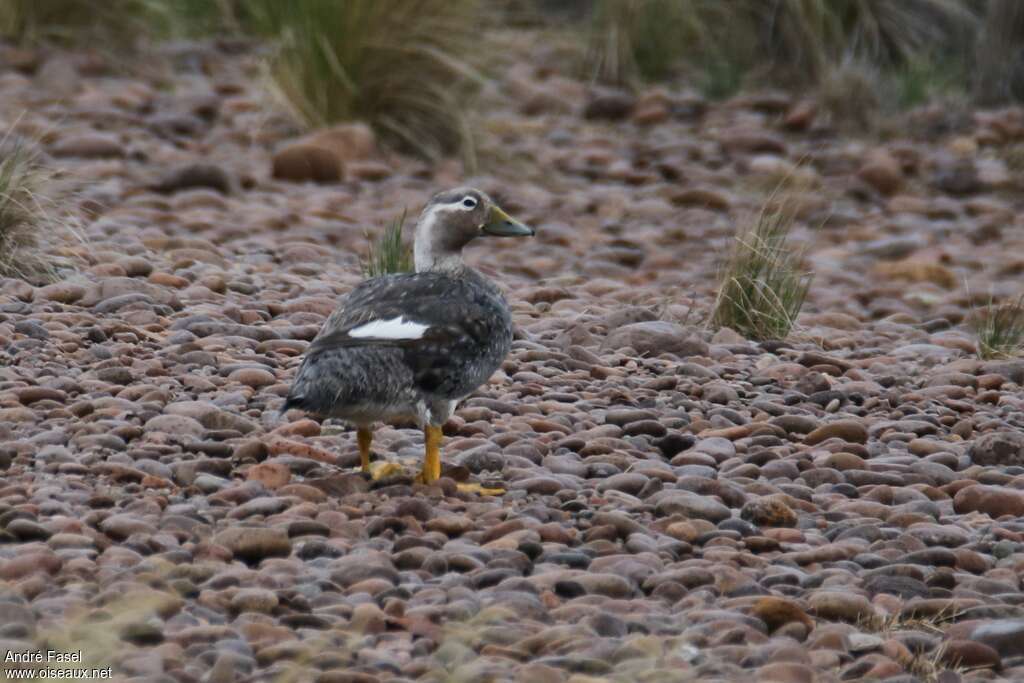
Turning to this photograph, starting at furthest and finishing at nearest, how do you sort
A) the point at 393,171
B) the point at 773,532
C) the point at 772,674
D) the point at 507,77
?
the point at 507,77, the point at 393,171, the point at 773,532, the point at 772,674

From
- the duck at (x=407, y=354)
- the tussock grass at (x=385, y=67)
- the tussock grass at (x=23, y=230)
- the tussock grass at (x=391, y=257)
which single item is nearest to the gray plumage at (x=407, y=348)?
the duck at (x=407, y=354)

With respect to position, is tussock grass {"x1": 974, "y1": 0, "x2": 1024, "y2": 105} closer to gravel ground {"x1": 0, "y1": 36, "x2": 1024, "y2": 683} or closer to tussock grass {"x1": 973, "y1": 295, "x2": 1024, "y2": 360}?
gravel ground {"x1": 0, "y1": 36, "x2": 1024, "y2": 683}

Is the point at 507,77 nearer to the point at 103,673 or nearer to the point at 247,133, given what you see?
the point at 247,133

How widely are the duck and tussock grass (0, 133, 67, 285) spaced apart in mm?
1977

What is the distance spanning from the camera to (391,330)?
4914 mm

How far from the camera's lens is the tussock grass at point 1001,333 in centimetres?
689

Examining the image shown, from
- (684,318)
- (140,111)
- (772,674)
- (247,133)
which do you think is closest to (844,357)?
(684,318)

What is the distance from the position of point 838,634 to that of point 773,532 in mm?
702

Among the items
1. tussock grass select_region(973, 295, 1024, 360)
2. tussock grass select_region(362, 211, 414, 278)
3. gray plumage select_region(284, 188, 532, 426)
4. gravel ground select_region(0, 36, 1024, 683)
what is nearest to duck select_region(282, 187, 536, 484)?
gray plumage select_region(284, 188, 532, 426)

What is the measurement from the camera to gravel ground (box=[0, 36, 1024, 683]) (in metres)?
3.91

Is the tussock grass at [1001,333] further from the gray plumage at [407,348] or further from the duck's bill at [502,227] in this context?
the gray plumage at [407,348]

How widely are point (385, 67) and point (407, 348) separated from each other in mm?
5585

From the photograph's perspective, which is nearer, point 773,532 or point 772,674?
point 772,674

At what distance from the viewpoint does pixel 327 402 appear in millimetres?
4723
